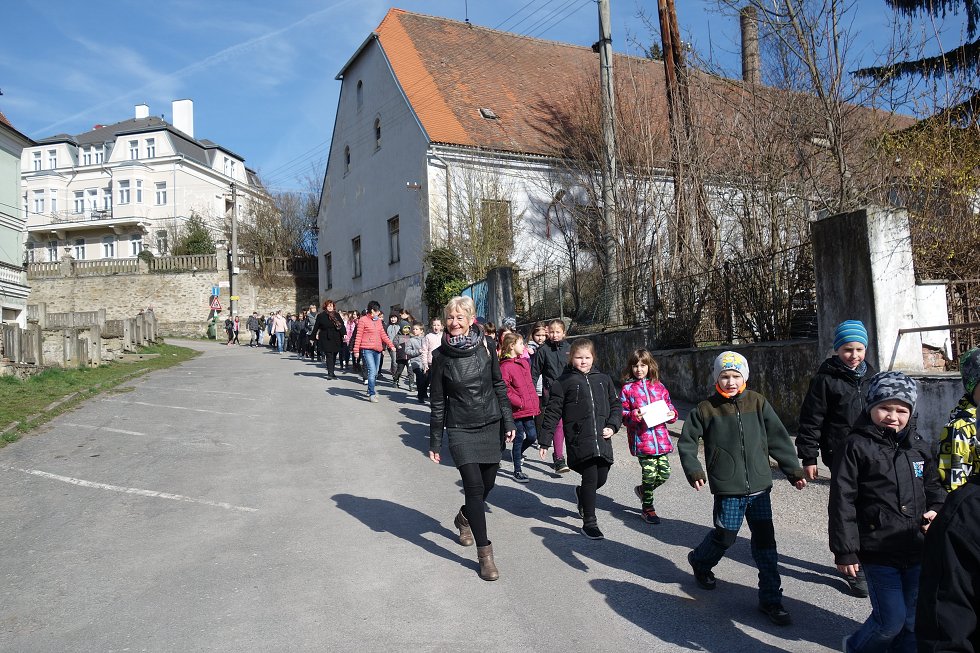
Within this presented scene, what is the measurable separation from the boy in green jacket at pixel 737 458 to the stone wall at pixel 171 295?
1598 inches

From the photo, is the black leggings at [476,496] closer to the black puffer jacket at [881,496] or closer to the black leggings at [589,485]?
the black leggings at [589,485]

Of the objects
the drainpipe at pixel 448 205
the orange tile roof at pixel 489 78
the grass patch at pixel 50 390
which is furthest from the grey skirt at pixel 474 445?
the drainpipe at pixel 448 205

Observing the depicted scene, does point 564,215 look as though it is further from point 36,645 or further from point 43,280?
point 43,280

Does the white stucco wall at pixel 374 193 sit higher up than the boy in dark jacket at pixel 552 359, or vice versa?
the white stucco wall at pixel 374 193

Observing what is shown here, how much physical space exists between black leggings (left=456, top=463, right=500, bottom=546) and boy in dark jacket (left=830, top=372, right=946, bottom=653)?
2.51 meters

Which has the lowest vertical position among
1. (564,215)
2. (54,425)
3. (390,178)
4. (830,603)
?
(830,603)

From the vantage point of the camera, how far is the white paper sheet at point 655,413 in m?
6.94

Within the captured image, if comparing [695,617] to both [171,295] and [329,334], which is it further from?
[171,295]

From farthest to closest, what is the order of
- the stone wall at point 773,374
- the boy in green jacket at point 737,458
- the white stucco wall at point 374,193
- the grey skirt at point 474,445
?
the white stucco wall at point 374,193 < the stone wall at point 773,374 < the grey skirt at point 474,445 < the boy in green jacket at point 737,458

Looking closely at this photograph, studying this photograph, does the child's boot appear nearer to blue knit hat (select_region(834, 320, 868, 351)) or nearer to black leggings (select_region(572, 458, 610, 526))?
black leggings (select_region(572, 458, 610, 526))

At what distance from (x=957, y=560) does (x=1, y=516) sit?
7.94 meters

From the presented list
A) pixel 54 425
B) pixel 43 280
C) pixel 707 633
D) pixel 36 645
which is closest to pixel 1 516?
pixel 36 645

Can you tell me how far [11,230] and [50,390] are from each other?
681 inches

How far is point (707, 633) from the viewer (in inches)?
176
